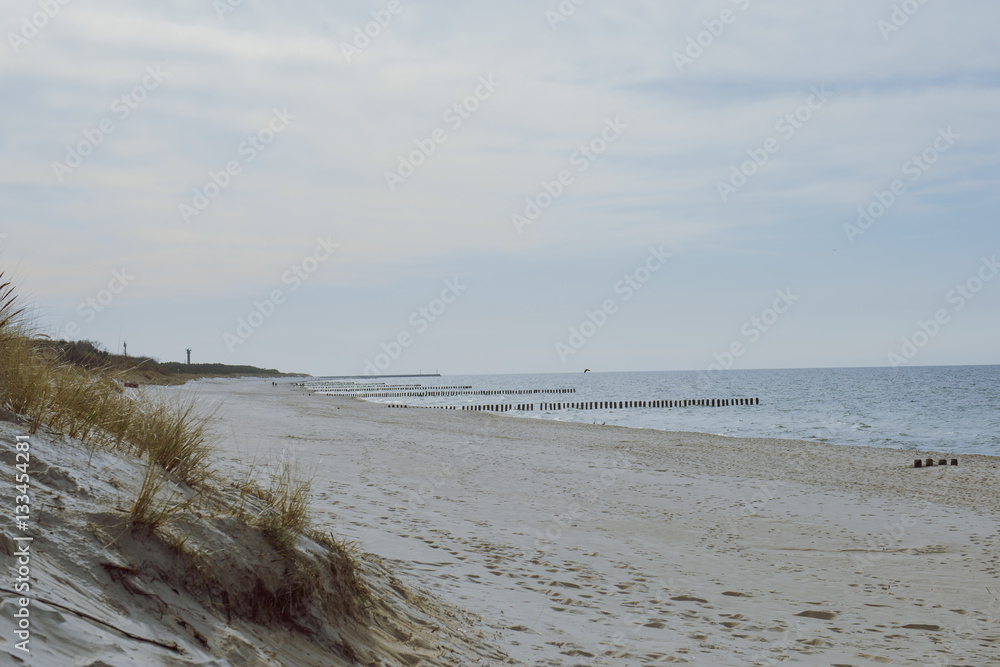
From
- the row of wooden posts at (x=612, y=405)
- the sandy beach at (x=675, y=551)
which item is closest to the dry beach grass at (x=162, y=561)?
the sandy beach at (x=675, y=551)

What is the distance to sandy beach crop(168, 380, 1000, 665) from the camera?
229 inches

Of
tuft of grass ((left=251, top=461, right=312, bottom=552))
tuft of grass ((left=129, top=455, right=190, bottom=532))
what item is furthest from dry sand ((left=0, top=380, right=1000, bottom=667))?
tuft of grass ((left=251, top=461, right=312, bottom=552))

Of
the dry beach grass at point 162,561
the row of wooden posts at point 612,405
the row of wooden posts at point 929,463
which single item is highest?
the row of wooden posts at point 612,405

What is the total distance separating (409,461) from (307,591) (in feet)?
36.8

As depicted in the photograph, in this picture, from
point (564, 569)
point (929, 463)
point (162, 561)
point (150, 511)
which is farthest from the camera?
point (929, 463)

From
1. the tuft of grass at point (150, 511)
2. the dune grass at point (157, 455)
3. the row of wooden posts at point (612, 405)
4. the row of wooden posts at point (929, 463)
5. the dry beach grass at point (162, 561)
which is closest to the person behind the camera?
the dry beach grass at point (162, 561)

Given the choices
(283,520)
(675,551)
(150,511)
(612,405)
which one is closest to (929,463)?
(675,551)

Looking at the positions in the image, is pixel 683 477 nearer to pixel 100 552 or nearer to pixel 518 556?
pixel 518 556

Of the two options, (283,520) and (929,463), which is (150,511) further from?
(929,463)

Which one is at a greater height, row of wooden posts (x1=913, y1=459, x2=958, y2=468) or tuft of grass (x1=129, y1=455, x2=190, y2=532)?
row of wooden posts (x1=913, y1=459, x2=958, y2=468)

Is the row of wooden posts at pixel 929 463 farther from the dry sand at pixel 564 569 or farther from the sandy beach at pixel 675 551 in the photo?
the dry sand at pixel 564 569

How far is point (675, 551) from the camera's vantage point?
8.96m

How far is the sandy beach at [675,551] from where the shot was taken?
5.83 metres

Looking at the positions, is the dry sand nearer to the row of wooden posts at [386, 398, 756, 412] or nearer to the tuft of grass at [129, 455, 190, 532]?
the tuft of grass at [129, 455, 190, 532]
